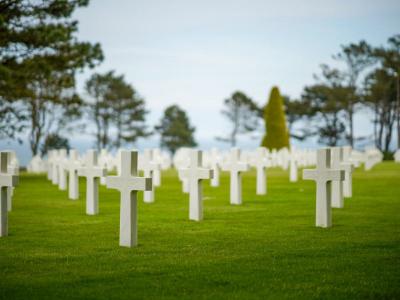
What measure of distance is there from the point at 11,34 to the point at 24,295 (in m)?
20.2

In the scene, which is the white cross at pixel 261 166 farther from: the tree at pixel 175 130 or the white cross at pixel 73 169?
the tree at pixel 175 130

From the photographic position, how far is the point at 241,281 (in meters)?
6.25

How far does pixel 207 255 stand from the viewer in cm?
770

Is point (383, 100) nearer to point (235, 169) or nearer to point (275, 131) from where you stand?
point (275, 131)

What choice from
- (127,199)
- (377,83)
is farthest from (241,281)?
(377,83)

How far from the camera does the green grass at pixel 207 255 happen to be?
5934 mm

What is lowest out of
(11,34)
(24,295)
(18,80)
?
(24,295)

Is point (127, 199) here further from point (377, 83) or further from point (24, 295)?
point (377, 83)

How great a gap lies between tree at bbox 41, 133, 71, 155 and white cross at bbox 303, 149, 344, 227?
4063 cm

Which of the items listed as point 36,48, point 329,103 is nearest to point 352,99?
point 329,103

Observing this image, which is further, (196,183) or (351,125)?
(351,125)

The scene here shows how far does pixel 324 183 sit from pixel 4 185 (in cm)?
529

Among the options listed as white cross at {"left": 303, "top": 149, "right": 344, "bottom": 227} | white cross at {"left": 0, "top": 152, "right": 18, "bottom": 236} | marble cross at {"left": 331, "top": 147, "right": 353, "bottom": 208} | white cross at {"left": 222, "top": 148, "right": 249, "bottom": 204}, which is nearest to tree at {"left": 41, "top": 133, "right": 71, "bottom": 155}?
white cross at {"left": 222, "top": 148, "right": 249, "bottom": 204}

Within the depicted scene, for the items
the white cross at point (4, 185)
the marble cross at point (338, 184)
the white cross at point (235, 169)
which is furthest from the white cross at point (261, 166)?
the white cross at point (4, 185)
